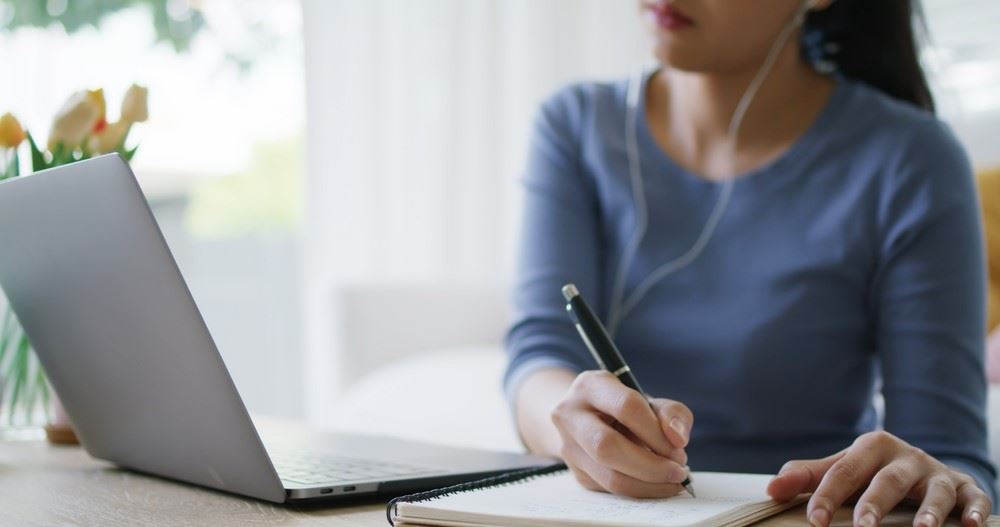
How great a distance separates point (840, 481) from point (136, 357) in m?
0.43

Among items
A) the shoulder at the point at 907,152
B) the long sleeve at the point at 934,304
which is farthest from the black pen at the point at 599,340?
the shoulder at the point at 907,152

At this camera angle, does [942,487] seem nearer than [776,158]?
Yes

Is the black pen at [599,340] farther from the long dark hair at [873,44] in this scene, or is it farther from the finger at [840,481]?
the long dark hair at [873,44]

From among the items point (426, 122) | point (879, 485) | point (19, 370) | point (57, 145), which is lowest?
point (426, 122)

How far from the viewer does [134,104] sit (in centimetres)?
96

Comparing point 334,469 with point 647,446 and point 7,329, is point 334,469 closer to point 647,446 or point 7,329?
point 647,446

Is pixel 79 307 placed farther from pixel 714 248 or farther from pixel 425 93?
pixel 425 93

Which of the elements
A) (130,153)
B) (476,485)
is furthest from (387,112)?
(476,485)

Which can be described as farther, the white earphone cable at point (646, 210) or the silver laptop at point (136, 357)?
the white earphone cable at point (646, 210)

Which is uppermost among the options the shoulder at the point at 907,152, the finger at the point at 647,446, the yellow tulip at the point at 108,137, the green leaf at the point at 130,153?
the yellow tulip at the point at 108,137

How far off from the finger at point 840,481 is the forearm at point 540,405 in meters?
0.29

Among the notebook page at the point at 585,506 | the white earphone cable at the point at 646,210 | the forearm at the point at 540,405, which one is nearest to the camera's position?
the notebook page at the point at 585,506

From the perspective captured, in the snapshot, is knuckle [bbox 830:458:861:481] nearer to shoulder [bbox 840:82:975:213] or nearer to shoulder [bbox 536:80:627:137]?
shoulder [bbox 840:82:975:213]

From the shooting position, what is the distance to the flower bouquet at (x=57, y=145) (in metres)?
0.93
